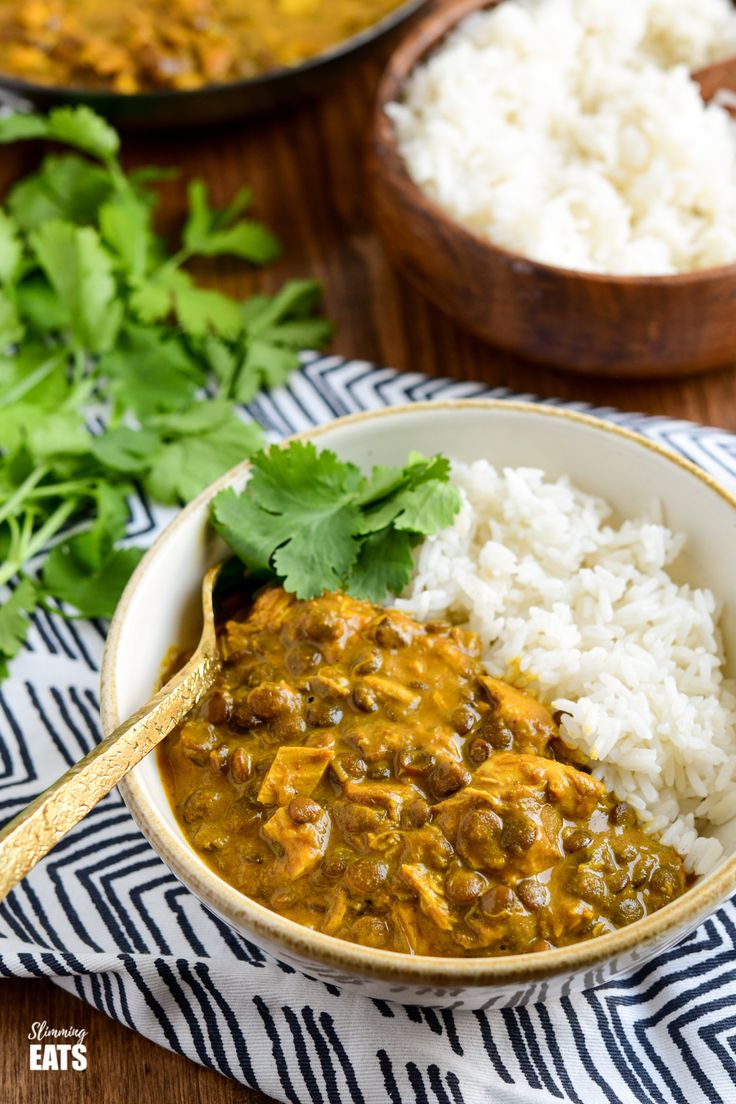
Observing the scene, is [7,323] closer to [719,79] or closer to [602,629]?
[602,629]

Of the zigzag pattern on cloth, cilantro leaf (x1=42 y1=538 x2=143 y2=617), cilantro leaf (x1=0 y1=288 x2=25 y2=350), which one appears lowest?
the zigzag pattern on cloth

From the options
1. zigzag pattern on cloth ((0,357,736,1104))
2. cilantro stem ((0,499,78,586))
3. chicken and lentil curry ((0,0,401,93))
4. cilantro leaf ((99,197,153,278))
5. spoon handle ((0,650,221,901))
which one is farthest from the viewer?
chicken and lentil curry ((0,0,401,93))

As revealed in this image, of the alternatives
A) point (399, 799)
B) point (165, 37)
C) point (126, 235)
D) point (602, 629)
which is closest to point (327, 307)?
point (126, 235)

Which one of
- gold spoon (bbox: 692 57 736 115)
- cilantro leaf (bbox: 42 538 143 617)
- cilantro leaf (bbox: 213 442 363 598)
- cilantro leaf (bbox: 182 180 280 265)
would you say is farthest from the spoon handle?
gold spoon (bbox: 692 57 736 115)

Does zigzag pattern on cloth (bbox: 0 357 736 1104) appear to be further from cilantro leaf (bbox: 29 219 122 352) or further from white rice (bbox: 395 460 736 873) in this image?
cilantro leaf (bbox: 29 219 122 352)

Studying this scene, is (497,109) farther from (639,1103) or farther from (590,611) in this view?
(639,1103)
